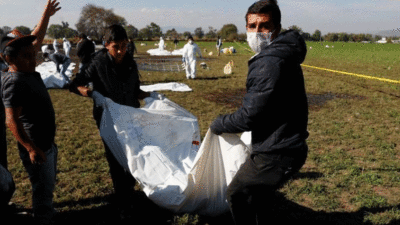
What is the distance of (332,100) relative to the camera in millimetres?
8820

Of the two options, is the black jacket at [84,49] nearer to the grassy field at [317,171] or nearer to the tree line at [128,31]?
the grassy field at [317,171]

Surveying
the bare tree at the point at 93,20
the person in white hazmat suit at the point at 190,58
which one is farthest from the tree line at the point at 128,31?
the person in white hazmat suit at the point at 190,58

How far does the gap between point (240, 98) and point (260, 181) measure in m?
7.39

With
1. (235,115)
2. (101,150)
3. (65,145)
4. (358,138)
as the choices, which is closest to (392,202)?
(358,138)

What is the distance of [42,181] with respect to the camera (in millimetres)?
2412

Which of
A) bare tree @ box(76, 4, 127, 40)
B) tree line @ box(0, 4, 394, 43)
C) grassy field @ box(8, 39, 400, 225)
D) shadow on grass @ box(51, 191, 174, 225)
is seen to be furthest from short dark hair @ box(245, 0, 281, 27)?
bare tree @ box(76, 4, 127, 40)

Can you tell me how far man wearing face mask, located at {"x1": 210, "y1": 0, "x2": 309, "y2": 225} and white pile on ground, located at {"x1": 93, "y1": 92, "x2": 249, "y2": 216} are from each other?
0.52 metres

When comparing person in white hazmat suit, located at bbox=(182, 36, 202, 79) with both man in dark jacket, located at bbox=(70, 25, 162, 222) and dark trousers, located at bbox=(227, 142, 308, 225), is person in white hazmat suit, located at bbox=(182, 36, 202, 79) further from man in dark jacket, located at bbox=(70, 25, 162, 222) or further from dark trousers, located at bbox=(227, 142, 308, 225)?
dark trousers, located at bbox=(227, 142, 308, 225)

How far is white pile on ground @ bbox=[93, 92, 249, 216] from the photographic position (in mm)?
2570

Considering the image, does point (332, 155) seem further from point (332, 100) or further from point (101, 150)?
point (332, 100)

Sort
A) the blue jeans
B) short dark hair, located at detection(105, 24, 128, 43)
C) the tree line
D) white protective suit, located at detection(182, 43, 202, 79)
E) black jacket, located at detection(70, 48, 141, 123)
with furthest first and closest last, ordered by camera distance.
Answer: the tree line
white protective suit, located at detection(182, 43, 202, 79)
black jacket, located at detection(70, 48, 141, 123)
short dark hair, located at detection(105, 24, 128, 43)
the blue jeans

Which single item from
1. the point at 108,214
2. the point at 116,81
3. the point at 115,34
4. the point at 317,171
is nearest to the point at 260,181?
the point at 116,81

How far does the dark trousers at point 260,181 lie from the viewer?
6.18 ft

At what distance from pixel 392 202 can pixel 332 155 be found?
4.55 feet
